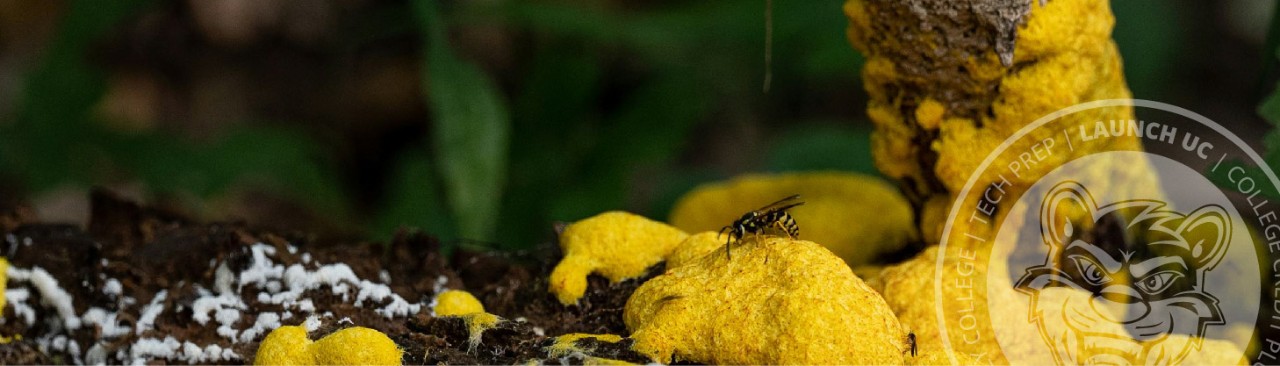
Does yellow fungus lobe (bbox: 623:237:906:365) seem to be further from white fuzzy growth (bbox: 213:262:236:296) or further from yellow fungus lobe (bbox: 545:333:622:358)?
white fuzzy growth (bbox: 213:262:236:296)

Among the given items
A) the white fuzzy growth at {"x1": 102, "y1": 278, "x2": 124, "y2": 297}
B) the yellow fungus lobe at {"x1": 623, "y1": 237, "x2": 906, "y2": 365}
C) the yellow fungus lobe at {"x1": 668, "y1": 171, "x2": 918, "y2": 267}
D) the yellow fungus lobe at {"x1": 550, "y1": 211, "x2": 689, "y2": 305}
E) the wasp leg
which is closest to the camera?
the yellow fungus lobe at {"x1": 623, "y1": 237, "x2": 906, "y2": 365}

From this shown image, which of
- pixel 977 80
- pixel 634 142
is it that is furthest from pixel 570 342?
pixel 634 142

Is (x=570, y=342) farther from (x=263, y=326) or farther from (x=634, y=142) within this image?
(x=634, y=142)

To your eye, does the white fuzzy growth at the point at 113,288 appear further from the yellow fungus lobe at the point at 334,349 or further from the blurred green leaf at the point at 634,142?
the blurred green leaf at the point at 634,142

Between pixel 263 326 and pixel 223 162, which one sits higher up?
pixel 223 162

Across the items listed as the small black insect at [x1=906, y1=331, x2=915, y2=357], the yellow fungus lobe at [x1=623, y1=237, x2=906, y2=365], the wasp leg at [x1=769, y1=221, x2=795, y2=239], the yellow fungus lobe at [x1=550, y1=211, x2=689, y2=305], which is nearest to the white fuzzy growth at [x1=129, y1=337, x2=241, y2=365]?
the yellow fungus lobe at [x1=550, y1=211, x2=689, y2=305]
